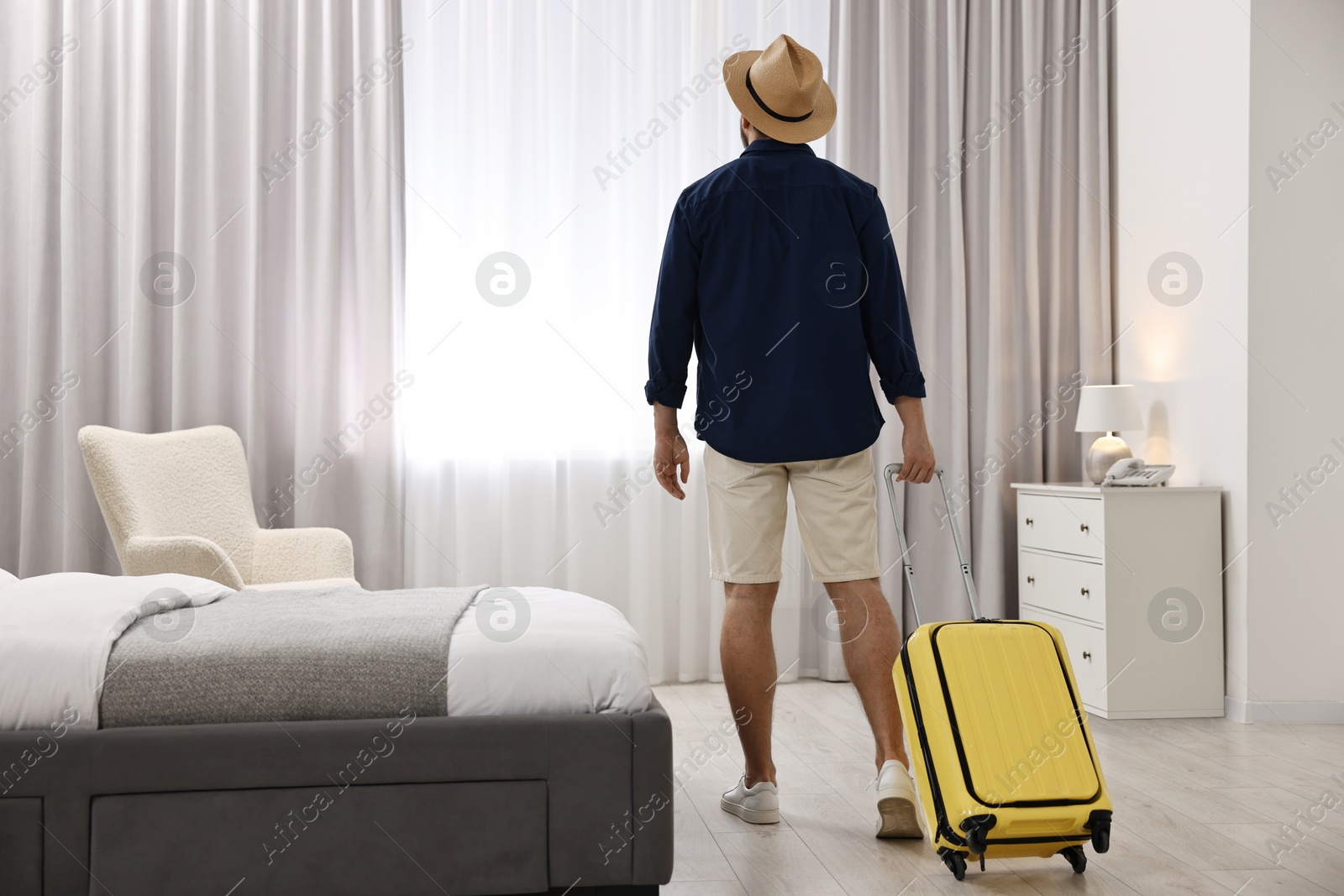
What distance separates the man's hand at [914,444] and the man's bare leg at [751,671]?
384mm

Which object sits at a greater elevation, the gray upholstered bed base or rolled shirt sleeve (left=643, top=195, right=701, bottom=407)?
rolled shirt sleeve (left=643, top=195, right=701, bottom=407)

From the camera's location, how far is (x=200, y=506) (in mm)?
A: 3145

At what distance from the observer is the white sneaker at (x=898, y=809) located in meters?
1.94

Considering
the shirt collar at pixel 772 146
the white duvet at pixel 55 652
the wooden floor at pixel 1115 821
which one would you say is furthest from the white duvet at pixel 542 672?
the shirt collar at pixel 772 146

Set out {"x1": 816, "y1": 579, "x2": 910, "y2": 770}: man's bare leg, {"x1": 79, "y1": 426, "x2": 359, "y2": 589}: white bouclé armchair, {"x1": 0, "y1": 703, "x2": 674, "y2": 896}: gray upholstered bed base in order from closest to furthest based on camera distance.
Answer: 1. {"x1": 0, "y1": 703, "x2": 674, "y2": 896}: gray upholstered bed base
2. {"x1": 816, "y1": 579, "x2": 910, "y2": 770}: man's bare leg
3. {"x1": 79, "y1": 426, "x2": 359, "y2": 589}: white bouclé armchair

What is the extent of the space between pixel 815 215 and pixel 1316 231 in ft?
6.31

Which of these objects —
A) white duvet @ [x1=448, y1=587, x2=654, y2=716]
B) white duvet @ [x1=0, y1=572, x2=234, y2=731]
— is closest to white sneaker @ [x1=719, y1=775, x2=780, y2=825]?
white duvet @ [x1=448, y1=587, x2=654, y2=716]

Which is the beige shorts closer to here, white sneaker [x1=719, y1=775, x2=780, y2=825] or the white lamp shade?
white sneaker [x1=719, y1=775, x2=780, y2=825]

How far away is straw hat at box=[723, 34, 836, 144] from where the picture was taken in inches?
83.8

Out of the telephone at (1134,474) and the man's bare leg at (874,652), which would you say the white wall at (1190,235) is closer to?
the telephone at (1134,474)

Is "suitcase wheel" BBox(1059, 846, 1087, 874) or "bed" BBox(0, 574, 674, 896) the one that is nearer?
"bed" BBox(0, 574, 674, 896)

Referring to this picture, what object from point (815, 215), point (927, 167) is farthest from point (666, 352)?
point (927, 167)

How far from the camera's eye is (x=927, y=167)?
3.81 meters

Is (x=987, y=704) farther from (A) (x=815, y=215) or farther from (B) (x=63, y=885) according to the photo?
(B) (x=63, y=885)
